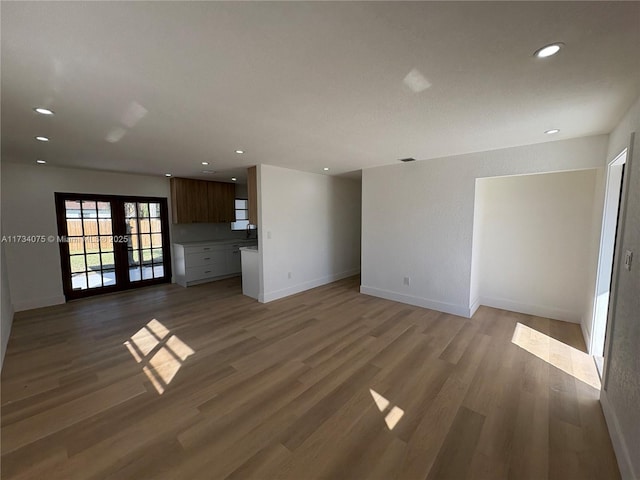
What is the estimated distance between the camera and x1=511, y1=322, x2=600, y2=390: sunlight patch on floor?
8.00 ft

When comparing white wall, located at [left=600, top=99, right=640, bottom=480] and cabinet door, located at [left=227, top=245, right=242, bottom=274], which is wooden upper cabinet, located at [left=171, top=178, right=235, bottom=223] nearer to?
cabinet door, located at [left=227, top=245, right=242, bottom=274]

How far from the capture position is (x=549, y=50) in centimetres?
134

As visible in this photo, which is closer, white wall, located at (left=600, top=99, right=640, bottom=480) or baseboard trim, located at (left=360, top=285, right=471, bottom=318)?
white wall, located at (left=600, top=99, right=640, bottom=480)

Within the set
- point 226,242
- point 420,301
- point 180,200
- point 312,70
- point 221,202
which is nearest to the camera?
point 312,70

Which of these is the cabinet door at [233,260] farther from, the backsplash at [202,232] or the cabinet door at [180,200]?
the cabinet door at [180,200]

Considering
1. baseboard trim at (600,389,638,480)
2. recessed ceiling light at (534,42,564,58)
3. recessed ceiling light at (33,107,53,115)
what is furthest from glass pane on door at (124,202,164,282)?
baseboard trim at (600,389,638,480)

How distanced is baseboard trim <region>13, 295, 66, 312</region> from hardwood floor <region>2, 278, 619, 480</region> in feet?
2.96

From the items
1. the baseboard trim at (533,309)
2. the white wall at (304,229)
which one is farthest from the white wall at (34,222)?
the baseboard trim at (533,309)

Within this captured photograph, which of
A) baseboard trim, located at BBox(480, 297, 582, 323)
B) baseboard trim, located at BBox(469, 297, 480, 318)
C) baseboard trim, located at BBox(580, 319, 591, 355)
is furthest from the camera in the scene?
baseboard trim, located at BBox(469, 297, 480, 318)

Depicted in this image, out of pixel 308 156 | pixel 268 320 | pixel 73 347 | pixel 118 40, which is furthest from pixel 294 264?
pixel 118 40

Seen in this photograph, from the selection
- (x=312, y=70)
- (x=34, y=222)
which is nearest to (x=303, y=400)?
(x=312, y=70)

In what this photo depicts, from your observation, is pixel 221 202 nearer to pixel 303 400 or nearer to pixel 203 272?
pixel 203 272

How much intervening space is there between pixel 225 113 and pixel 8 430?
2.71 metres

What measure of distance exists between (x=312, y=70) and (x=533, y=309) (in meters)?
4.33
